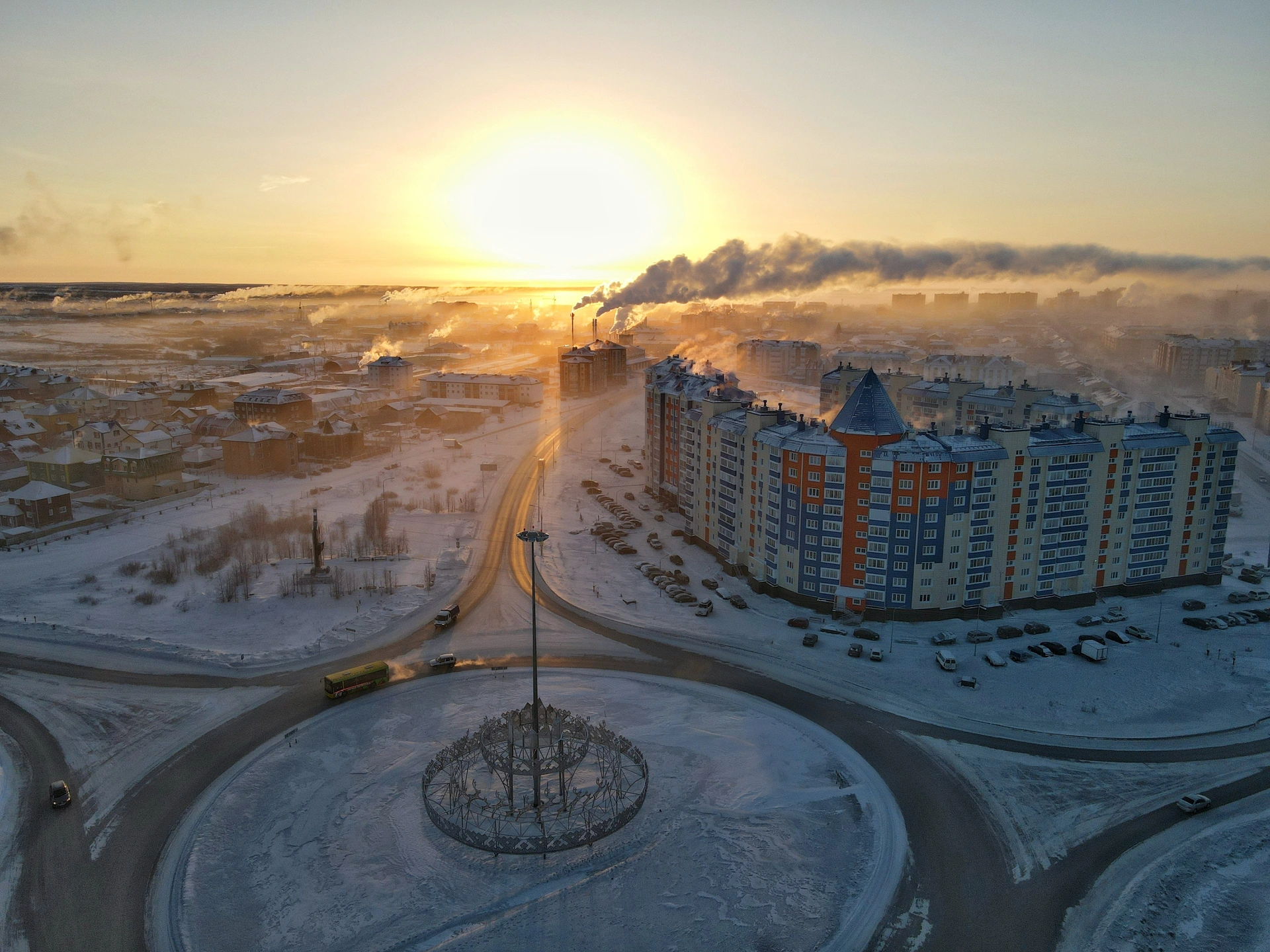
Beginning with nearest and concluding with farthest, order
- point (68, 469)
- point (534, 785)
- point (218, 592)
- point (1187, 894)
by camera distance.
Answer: point (1187, 894) → point (534, 785) → point (218, 592) → point (68, 469)

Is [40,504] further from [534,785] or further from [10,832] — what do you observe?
[534,785]

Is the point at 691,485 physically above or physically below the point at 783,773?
above

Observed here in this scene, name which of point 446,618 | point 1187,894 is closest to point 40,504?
point 446,618

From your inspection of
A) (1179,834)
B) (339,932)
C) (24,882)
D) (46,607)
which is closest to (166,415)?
(46,607)

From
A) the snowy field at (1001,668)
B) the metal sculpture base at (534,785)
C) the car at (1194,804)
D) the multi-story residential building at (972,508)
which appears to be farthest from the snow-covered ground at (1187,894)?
the multi-story residential building at (972,508)

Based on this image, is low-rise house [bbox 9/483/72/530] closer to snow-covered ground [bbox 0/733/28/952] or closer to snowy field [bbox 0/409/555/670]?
snowy field [bbox 0/409/555/670]

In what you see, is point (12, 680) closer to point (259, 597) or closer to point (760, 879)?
point (259, 597)

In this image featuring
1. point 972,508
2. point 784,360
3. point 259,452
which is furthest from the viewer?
point 784,360
